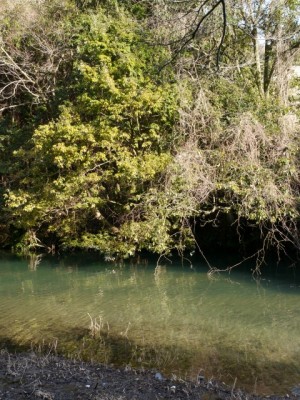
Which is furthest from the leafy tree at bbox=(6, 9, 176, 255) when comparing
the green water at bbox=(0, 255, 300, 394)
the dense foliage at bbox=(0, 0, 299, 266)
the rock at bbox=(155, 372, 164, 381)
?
the rock at bbox=(155, 372, 164, 381)

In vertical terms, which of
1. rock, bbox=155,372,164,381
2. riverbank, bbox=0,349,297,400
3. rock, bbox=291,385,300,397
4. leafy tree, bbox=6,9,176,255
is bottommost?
rock, bbox=291,385,300,397

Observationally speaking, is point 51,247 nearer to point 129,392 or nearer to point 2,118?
point 2,118

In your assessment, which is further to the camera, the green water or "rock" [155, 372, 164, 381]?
the green water

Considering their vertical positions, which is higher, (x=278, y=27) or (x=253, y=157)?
(x=278, y=27)

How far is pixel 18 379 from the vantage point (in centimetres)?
601

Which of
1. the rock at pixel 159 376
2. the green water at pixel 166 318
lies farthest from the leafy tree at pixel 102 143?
the rock at pixel 159 376

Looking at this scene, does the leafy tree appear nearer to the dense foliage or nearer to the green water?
the dense foliage

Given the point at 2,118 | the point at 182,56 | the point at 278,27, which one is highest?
the point at 278,27

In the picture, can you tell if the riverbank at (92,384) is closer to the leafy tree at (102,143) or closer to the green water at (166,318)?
the green water at (166,318)

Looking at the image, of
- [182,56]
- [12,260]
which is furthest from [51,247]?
[182,56]

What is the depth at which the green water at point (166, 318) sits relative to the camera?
24.1 feet

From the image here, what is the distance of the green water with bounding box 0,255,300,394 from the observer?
734 cm

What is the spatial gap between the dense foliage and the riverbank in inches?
285

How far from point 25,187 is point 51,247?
255 cm
